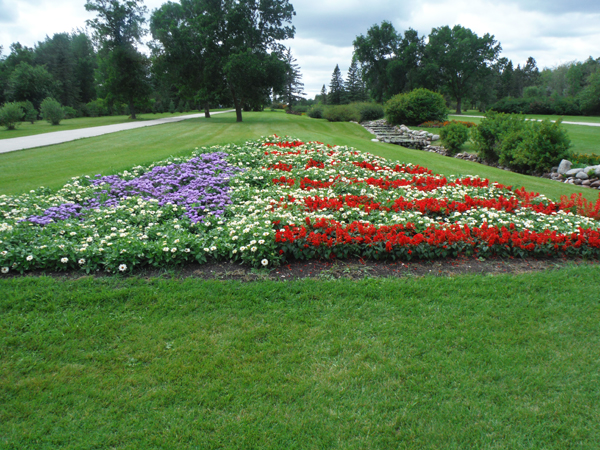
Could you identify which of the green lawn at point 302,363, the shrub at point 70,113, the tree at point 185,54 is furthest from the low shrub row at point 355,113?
the shrub at point 70,113

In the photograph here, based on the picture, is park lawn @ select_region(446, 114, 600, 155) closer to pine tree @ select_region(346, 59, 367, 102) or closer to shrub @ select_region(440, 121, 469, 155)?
shrub @ select_region(440, 121, 469, 155)

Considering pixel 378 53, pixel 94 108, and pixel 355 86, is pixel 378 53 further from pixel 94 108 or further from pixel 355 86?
pixel 94 108

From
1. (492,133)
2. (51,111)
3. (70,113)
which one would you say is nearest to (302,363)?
(492,133)

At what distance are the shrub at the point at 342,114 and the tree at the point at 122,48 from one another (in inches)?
661

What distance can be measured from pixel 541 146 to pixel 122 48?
32.3 meters

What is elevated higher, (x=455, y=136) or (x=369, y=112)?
(x=369, y=112)

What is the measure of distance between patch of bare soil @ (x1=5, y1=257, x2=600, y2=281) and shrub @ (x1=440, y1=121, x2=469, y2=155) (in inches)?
436

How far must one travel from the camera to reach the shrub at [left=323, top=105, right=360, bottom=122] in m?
27.3

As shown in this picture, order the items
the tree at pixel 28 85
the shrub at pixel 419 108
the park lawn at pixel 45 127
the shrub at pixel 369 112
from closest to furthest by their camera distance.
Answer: the park lawn at pixel 45 127
the shrub at pixel 419 108
the shrub at pixel 369 112
the tree at pixel 28 85

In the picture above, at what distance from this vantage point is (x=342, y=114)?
28000mm

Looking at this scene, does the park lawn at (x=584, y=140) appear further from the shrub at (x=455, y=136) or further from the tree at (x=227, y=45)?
the tree at (x=227, y=45)

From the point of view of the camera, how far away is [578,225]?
4816 mm

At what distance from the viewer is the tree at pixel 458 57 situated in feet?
136

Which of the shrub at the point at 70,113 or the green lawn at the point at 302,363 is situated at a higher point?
the shrub at the point at 70,113
